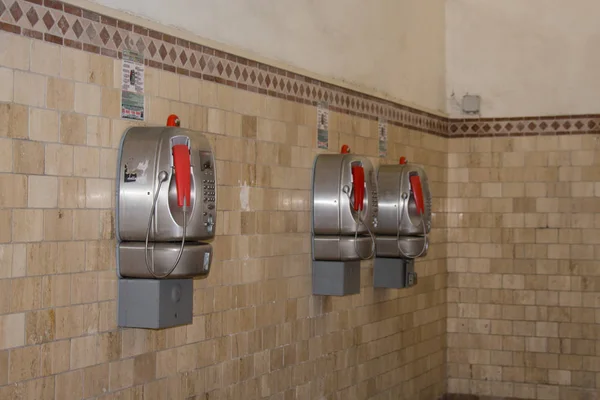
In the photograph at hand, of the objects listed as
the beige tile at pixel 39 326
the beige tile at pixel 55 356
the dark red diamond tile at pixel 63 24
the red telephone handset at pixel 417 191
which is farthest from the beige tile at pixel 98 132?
the red telephone handset at pixel 417 191

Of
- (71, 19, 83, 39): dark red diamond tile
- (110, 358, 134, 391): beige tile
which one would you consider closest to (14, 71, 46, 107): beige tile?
(71, 19, 83, 39): dark red diamond tile

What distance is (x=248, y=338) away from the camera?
5.70 metres

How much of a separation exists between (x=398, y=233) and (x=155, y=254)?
3.15m

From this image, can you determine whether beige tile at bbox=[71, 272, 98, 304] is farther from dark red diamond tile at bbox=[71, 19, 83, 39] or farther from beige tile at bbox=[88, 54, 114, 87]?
dark red diamond tile at bbox=[71, 19, 83, 39]

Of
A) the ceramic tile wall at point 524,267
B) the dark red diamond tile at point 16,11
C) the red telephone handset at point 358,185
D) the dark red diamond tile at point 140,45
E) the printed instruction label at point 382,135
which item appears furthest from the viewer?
the ceramic tile wall at point 524,267

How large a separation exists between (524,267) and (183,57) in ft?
16.2

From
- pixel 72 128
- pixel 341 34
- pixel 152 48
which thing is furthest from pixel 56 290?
pixel 341 34

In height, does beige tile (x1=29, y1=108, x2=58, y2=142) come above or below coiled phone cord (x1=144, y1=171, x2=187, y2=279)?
above

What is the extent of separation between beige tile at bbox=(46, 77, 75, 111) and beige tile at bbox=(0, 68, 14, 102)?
21 cm

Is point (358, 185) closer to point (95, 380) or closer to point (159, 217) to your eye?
point (159, 217)

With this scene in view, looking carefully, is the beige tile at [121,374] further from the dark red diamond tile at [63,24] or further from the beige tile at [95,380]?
the dark red diamond tile at [63,24]

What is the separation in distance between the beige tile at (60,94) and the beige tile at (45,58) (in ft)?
0.14

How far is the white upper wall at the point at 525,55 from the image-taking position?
28.8ft

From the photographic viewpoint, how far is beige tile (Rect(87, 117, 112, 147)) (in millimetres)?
4359
